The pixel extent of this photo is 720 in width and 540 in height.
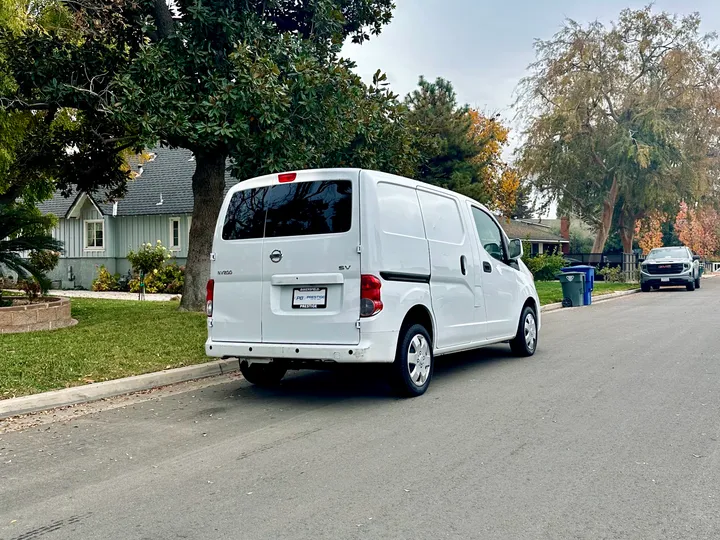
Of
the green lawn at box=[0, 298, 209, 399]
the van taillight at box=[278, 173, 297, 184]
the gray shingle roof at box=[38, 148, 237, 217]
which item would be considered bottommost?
the green lawn at box=[0, 298, 209, 399]

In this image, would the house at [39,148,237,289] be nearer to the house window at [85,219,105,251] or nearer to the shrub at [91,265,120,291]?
the house window at [85,219,105,251]

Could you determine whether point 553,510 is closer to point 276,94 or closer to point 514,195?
point 276,94

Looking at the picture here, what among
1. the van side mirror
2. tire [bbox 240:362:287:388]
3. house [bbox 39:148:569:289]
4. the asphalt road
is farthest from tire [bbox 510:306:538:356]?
house [bbox 39:148:569:289]

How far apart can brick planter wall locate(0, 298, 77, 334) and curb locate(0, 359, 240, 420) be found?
4782mm

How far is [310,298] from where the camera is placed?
6.99 m

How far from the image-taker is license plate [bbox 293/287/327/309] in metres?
6.93

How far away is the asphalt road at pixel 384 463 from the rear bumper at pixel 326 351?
0.50 meters

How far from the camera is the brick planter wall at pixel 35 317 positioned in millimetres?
11750

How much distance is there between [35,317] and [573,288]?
14664 mm

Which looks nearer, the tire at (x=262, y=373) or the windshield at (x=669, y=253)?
the tire at (x=262, y=373)

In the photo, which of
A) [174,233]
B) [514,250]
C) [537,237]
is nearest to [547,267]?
[174,233]

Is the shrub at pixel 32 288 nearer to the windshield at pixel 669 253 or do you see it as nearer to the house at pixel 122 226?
the house at pixel 122 226

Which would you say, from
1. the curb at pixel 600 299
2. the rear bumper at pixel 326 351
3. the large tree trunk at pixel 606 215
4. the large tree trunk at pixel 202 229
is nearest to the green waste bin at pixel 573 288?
the curb at pixel 600 299

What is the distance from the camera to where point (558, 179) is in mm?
37812
